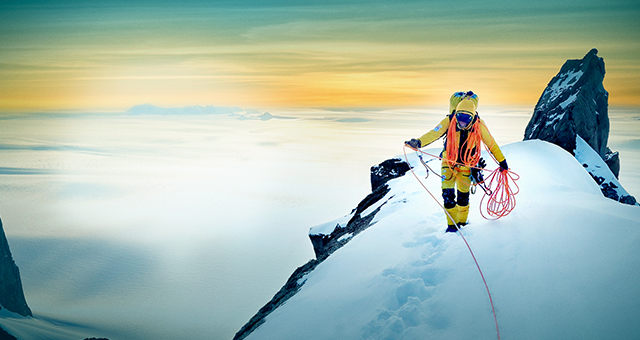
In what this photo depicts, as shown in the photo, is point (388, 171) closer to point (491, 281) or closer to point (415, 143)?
point (415, 143)

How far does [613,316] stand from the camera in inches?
150

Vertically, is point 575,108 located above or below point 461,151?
above

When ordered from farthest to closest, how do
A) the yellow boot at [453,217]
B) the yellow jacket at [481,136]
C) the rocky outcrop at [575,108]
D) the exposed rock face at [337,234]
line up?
the rocky outcrop at [575,108] < the exposed rock face at [337,234] < the yellow jacket at [481,136] < the yellow boot at [453,217]

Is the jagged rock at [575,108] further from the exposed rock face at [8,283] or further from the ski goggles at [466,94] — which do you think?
the exposed rock face at [8,283]

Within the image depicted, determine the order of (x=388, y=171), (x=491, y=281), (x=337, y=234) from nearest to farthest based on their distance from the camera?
(x=491, y=281) < (x=337, y=234) < (x=388, y=171)

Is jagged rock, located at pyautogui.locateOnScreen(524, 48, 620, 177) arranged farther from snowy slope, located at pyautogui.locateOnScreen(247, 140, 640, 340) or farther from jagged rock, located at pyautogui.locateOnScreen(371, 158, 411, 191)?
snowy slope, located at pyautogui.locateOnScreen(247, 140, 640, 340)

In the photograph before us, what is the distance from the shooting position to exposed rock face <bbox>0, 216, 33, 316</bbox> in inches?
1810

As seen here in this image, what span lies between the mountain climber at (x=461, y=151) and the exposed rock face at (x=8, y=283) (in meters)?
58.1

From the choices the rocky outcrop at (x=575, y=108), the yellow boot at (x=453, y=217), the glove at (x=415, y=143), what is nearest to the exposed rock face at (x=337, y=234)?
the yellow boot at (x=453, y=217)

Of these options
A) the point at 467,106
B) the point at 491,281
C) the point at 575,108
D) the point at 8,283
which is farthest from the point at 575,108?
the point at 8,283

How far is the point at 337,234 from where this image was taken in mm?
13367

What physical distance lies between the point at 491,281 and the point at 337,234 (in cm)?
856

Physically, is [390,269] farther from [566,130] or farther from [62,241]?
[62,241]

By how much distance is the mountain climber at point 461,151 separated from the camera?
7.02 metres
